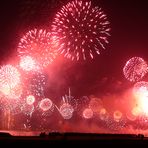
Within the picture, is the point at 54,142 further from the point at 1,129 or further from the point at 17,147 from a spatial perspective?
the point at 1,129

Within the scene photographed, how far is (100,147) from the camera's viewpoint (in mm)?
44844

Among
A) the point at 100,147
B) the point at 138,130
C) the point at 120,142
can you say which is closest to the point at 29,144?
the point at 100,147

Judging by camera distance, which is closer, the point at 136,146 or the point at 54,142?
the point at 54,142

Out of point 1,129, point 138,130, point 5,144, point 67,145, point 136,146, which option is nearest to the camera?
point 5,144

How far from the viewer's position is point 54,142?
140 ft

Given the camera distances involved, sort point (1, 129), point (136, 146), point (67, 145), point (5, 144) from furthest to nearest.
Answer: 1. point (1, 129)
2. point (136, 146)
3. point (67, 145)
4. point (5, 144)

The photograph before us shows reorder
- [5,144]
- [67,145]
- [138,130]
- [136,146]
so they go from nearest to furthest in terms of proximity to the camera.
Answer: [5,144], [67,145], [136,146], [138,130]

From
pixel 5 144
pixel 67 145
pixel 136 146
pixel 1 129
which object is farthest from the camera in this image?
pixel 1 129

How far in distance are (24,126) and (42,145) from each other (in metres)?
113

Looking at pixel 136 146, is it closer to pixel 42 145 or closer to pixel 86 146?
pixel 86 146

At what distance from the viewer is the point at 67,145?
140ft

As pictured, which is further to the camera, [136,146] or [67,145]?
[136,146]

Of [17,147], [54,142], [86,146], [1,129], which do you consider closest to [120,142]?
[86,146]

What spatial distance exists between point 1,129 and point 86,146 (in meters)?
110
